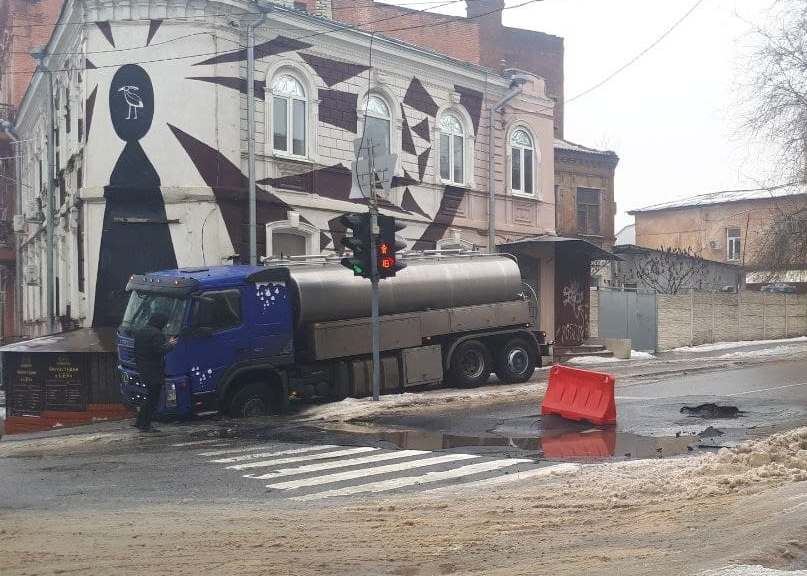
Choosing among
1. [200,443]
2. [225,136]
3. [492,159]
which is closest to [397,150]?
[492,159]

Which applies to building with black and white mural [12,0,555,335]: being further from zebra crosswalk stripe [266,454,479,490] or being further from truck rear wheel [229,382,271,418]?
zebra crosswalk stripe [266,454,479,490]

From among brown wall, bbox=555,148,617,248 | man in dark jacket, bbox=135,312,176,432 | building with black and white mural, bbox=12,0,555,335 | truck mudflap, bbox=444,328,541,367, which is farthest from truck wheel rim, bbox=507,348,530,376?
brown wall, bbox=555,148,617,248

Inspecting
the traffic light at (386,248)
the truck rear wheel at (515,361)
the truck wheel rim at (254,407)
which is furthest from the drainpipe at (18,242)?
the truck wheel rim at (254,407)

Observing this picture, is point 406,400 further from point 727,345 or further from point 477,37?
point 477,37

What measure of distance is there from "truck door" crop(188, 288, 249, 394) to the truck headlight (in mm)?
295

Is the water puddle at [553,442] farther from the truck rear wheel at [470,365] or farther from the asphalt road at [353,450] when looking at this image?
the truck rear wheel at [470,365]

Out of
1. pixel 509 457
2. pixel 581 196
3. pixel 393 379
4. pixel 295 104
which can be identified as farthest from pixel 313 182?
pixel 581 196

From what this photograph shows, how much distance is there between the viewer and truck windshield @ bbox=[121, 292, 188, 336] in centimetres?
1467

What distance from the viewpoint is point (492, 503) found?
822cm

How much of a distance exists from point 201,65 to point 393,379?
872 centimetres

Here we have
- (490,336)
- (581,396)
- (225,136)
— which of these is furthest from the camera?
(225,136)

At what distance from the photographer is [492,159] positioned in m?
27.3

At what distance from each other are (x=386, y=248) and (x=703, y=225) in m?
41.2

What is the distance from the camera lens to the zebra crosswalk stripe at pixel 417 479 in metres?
8.99
